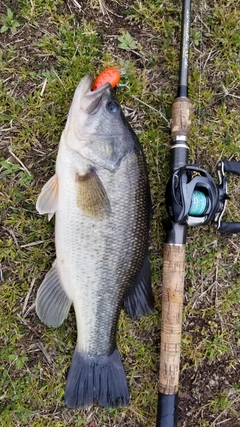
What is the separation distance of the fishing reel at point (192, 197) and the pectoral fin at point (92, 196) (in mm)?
374

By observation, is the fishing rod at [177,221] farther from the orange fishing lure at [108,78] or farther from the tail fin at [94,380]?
the orange fishing lure at [108,78]

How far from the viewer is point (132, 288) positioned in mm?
2824

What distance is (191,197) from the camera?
8.64ft

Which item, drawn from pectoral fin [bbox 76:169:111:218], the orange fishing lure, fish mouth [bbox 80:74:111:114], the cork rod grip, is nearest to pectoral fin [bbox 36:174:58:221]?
pectoral fin [bbox 76:169:111:218]

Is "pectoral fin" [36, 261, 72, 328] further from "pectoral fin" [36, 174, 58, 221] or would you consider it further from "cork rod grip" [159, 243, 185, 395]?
"cork rod grip" [159, 243, 185, 395]

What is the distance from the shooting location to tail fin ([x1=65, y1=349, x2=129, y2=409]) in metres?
2.78

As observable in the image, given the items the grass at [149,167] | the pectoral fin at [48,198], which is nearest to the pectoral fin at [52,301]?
the grass at [149,167]

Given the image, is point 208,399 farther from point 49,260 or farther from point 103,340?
point 49,260

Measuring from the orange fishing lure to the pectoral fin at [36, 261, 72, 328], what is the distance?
1066 millimetres

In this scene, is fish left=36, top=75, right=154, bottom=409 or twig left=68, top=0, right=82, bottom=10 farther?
twig left=68, top=0, right=82, bottom=10

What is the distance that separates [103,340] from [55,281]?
435 mm

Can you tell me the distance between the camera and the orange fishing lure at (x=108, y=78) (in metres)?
2.77

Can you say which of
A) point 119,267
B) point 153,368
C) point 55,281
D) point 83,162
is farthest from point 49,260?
point 153,368

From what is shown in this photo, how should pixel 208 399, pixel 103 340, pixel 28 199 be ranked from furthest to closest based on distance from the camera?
pixel 208 399 < pixel 28 199 < pixel 103 340
